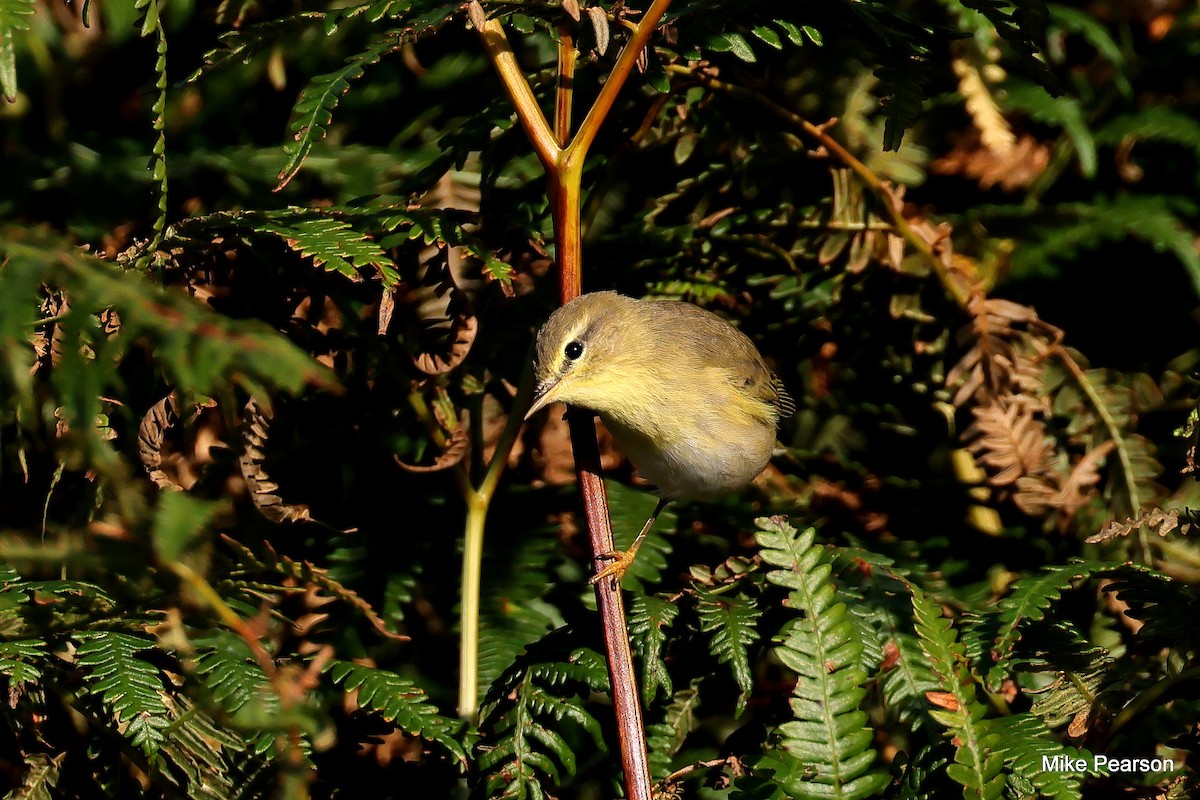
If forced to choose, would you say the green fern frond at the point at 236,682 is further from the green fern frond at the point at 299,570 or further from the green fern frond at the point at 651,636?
the green fern frond at the point at 651,636

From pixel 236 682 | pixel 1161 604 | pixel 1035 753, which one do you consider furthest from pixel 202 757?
pixel 1161 604

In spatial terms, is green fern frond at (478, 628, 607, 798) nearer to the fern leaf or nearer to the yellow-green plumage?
the yellow-green plumage

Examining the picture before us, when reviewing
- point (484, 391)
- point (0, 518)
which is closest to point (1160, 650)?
point (484, 391)

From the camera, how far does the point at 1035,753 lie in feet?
7.09

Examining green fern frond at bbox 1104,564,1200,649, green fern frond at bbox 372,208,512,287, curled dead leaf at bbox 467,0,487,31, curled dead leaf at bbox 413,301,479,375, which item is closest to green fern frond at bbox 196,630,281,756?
curled dead leaf at bbox 413,301,479,375

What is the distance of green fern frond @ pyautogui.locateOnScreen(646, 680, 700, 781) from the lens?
2.65 meters

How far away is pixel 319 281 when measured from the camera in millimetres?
2848

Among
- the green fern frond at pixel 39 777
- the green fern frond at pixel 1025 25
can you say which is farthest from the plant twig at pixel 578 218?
the green fern frond at pixel 39 777

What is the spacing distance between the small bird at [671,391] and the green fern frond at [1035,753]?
42.7 inches

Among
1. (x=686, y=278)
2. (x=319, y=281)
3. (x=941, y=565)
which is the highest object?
(x=319, y=281)

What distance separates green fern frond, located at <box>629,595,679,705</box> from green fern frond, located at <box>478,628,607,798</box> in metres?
0.10

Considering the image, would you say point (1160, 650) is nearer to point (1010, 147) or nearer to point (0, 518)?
point (1010, 147)

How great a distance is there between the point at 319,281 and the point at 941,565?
2037 mm

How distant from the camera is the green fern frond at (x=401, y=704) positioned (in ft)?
7.75
